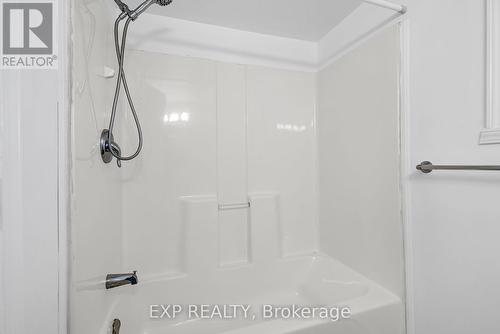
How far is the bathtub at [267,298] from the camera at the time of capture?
111 centimetres

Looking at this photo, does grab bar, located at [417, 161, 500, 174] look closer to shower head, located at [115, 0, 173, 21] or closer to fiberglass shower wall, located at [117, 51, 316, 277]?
fiberglass shower wall, located at [117, 51, 316, 277]

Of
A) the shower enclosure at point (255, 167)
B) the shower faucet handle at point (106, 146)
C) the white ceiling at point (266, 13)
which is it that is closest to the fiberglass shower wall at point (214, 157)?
the shower enclosure at point (255, 167)

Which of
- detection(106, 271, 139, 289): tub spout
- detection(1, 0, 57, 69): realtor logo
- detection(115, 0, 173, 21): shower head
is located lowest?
detection(106, 271, 139, 289): tub spout

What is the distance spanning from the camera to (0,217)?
20.1 inches

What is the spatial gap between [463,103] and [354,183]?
71 cm

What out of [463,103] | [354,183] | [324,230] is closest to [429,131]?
[463,103]

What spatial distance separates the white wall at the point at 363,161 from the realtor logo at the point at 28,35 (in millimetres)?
1446

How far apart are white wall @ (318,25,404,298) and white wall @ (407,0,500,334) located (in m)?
0.10

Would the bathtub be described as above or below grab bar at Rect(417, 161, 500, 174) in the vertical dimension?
below

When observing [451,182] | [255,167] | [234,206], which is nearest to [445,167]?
Answer: [451,182]

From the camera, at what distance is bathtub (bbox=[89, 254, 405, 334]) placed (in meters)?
1.11

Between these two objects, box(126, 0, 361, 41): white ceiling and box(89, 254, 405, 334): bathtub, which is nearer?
box(89, 254, 405, 334): bathtub

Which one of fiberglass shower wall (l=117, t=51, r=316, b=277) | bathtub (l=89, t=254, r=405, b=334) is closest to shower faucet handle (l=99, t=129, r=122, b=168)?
fiberglass shower wall (l=117, t=51, r=316, b=277)

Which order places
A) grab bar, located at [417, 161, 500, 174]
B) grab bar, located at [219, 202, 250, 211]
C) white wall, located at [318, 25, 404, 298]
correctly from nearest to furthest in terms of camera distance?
1. grab bar, located at [417, 161, 500, 174]
2. white wall, located at [318, 25, 404, 298]
3. grab bar, located at [219, 202, 250, 211]
